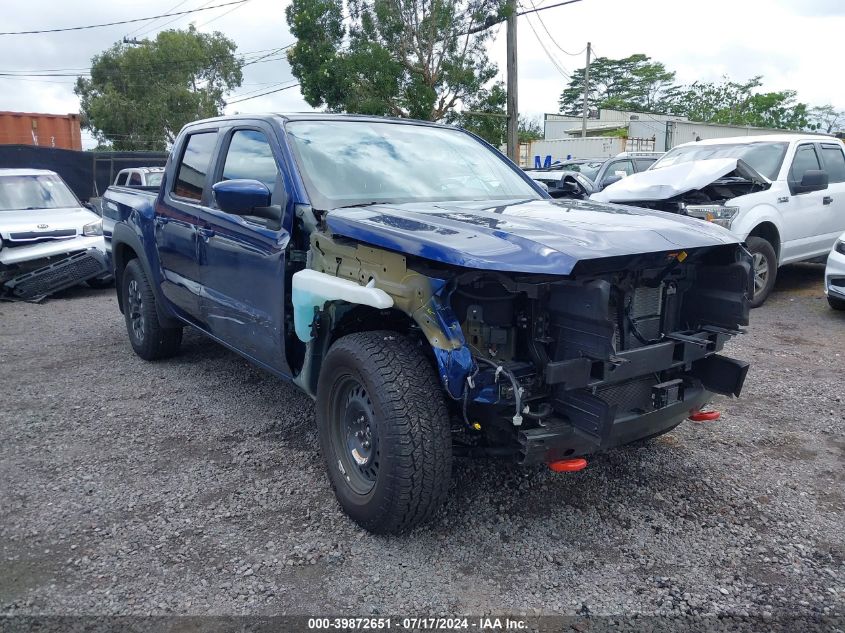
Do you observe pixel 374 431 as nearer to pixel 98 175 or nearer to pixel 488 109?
pixel 488 109

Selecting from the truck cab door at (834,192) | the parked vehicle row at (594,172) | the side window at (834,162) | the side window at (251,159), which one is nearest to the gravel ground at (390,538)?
the side window at (251,159)

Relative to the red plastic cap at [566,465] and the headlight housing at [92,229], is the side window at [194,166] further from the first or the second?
the headlight housing at [92,229]

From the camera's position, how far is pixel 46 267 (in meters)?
9.41

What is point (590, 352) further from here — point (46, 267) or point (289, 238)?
point (46, 267)

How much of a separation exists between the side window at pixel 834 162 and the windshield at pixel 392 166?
6.01 m

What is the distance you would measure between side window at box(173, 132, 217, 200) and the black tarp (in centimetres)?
1380

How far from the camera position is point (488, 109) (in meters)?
18.3

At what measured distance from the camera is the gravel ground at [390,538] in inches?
107

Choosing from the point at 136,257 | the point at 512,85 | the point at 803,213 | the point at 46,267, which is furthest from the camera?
the point at 512,85

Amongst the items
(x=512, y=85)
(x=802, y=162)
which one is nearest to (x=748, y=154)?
(x=802, y=162)

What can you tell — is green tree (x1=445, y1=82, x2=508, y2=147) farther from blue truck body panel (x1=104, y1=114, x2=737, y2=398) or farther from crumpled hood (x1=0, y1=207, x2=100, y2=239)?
blue truck body panel (x1=104, y1=114, x2=737, y2=398)

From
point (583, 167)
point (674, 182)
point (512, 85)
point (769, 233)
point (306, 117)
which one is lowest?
point (769, 233)

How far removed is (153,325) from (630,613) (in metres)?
4.36

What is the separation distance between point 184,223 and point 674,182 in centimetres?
497
